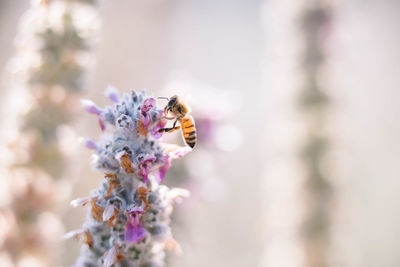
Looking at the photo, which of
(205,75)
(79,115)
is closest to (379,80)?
(205,75)

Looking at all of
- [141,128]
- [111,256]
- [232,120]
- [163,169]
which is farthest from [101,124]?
[232,120]

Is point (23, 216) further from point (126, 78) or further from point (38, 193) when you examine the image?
point (126, 78)

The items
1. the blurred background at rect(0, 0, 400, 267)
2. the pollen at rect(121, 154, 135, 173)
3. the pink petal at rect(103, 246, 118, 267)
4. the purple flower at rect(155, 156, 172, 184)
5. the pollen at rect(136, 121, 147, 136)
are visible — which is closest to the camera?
the pink petal at rect(103, 246, 118, 267)

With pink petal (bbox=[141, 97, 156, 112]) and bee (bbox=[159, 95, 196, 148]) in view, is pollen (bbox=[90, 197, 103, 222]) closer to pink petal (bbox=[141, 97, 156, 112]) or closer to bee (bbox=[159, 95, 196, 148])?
pink petal (bbox=[141, 97, 156, 112])

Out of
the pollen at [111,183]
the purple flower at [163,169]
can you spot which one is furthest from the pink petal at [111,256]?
the purple flower at [163,169]

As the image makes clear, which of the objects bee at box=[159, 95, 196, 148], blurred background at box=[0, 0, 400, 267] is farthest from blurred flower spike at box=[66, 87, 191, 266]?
blurred background at box=[0, 0, 400, 267]

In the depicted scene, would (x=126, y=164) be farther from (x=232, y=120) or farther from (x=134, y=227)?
(x=232, y=120)
